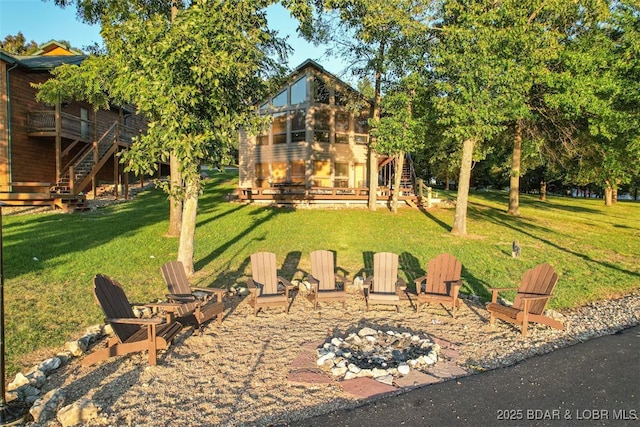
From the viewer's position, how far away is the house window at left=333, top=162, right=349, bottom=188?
79.6 ft

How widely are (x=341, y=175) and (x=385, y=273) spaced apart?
17.2m

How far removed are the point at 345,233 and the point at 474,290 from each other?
6203 mm

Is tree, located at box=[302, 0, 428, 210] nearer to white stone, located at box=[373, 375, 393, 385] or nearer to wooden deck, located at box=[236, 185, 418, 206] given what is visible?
wooden deck, located at box=[236, 185, 418, 206]

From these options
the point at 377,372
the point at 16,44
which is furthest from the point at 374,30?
the point at 16,44

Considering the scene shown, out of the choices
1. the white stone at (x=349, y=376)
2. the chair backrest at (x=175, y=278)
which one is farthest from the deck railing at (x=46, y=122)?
the white stone at (x=349, y=376)

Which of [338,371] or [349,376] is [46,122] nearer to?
[338,371]

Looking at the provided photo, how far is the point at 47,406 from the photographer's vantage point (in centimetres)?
375

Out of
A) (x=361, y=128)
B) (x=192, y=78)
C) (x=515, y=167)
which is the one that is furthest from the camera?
(x=361, y=128)

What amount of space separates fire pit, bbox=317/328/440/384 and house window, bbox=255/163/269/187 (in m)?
19.9

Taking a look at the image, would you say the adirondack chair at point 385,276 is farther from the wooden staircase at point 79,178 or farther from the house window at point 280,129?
the house window at point 280,129

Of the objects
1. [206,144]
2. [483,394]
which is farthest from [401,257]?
[483,394]

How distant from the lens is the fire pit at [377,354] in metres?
4.59

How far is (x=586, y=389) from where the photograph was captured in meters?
4.29

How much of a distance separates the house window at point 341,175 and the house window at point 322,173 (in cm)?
49
